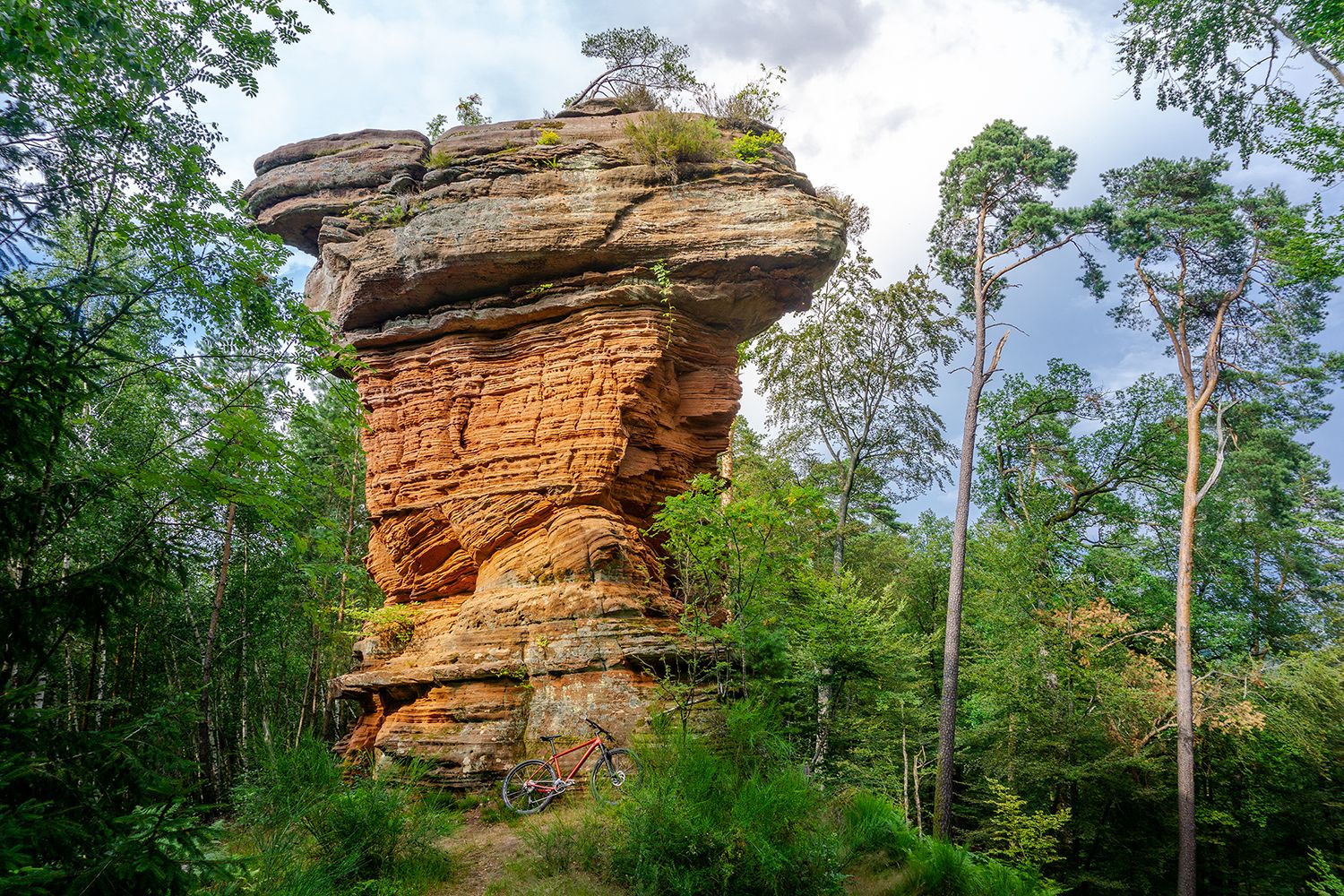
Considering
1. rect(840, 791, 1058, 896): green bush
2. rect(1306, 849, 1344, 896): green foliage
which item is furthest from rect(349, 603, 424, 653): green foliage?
rect(1306, 849, 1344, 896): green foliage

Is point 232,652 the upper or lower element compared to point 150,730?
lower

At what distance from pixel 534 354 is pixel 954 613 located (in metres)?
9.68

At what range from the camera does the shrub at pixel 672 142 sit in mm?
12969

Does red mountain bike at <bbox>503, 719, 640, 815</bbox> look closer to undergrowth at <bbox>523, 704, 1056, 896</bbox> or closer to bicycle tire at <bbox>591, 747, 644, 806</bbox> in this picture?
bicycle tire at <bbox>591, 747, 644, 806</bbox>

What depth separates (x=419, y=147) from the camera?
583 inches

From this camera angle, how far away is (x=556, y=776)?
8672mm

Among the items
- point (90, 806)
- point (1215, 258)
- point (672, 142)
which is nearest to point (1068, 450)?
point (1215, 258)

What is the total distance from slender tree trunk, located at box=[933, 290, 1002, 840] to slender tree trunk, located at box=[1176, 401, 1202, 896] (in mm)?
3968

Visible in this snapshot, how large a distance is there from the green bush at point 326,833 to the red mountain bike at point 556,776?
1.42 metres

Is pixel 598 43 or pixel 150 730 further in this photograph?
pixel 598 43

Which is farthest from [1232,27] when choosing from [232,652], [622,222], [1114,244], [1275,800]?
[232,652]

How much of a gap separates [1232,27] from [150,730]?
1911 cm

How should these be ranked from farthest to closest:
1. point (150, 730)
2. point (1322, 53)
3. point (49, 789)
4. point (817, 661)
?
point (817, 661) → point (1322, 53) → point (150, 730) → point (49, 789)

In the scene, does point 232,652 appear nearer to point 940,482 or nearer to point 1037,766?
point 1037,766
